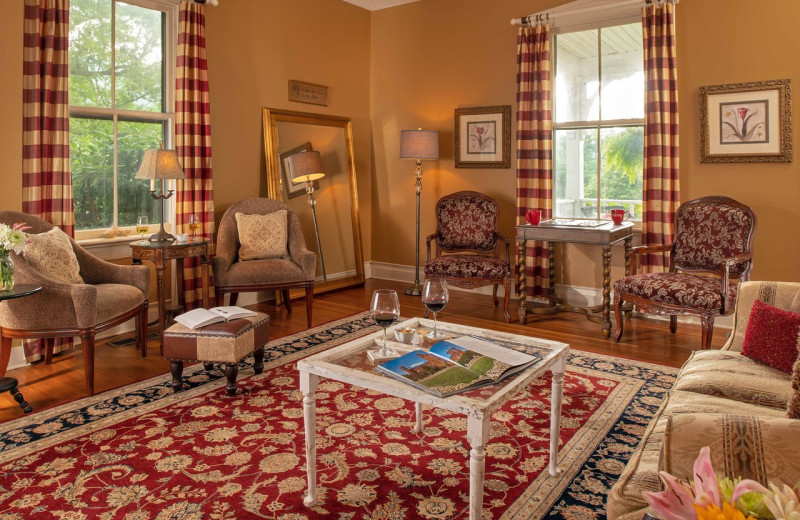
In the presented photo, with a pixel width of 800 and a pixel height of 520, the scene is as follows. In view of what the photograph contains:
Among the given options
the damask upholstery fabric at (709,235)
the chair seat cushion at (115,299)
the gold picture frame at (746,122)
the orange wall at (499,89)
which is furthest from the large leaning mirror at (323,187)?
the gold picture frame at (746,122)

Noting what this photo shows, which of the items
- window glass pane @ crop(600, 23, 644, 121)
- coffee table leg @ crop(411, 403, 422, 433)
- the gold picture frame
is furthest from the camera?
window glass pane @ crop(600, 23, 644, 121)

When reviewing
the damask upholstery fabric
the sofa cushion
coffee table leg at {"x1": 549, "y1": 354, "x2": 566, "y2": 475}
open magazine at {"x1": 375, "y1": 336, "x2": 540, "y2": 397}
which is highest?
the damask upholstery fabric

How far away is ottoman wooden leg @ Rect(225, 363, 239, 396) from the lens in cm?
339

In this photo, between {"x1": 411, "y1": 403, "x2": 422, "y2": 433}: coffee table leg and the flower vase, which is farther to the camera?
the flower vase

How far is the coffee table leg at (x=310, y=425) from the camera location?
226 centimetres

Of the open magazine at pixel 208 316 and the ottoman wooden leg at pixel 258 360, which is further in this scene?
the ottoman wooden leg at pixel 258 360

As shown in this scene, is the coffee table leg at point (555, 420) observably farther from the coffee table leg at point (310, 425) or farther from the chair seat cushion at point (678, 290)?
the chair seat cushion at point (678, 290)

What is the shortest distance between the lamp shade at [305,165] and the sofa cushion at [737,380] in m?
4.03

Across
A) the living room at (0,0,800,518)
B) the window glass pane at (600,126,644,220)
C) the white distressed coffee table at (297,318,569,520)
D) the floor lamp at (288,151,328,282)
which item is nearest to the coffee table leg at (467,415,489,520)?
the white distressed coffee table at (297,318,569,520)

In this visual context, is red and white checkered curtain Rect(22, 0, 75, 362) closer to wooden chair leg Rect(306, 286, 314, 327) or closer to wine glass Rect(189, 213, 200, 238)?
wine glass Rect(189, 213, 200, 238)

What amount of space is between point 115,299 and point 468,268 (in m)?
2.75

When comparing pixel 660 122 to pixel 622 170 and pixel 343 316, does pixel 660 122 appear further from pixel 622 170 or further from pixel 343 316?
pixel 343 316

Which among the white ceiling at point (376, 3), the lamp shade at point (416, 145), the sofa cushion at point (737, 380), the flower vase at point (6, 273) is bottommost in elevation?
the sofa cushion at point (737, 380)

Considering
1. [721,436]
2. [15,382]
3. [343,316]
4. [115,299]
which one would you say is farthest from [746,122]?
[15,382]
